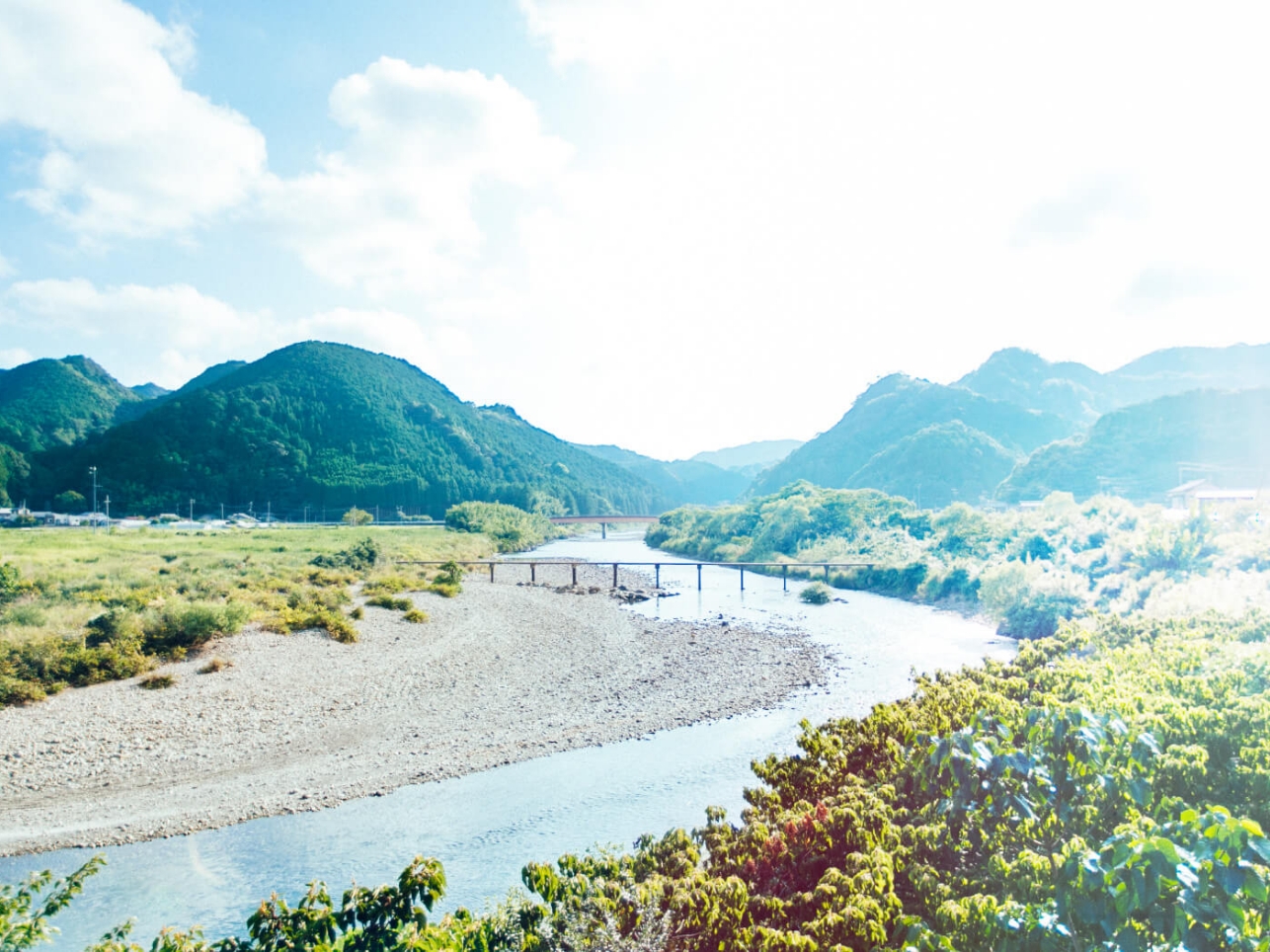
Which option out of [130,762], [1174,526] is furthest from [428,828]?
[1174,526]

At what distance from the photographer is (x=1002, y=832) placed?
6.09 m

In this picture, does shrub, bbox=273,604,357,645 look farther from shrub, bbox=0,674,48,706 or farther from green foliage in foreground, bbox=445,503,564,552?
green foliage in foreground, bbox=445,503,564,552

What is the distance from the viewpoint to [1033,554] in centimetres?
4034

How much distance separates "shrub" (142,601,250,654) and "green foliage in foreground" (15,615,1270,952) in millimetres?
18477

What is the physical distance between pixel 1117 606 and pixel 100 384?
8203 inches

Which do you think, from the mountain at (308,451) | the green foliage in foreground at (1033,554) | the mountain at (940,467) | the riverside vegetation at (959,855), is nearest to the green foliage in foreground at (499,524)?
the mountain at (308,451)

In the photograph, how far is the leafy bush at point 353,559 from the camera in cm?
4422

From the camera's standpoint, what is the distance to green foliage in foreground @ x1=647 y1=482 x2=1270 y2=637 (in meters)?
25.1

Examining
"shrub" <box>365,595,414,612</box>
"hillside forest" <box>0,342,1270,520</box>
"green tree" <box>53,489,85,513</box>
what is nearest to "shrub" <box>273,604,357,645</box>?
"shrub" <box>365,595,414,612</box>

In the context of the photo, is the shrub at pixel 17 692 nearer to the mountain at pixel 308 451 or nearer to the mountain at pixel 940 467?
the mountain at pixel 308 451

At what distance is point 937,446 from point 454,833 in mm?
151002

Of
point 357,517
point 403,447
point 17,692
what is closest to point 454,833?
point 17,692

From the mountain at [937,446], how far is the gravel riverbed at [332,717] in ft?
395

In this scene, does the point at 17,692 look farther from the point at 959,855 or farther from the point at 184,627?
the point at 959,855
